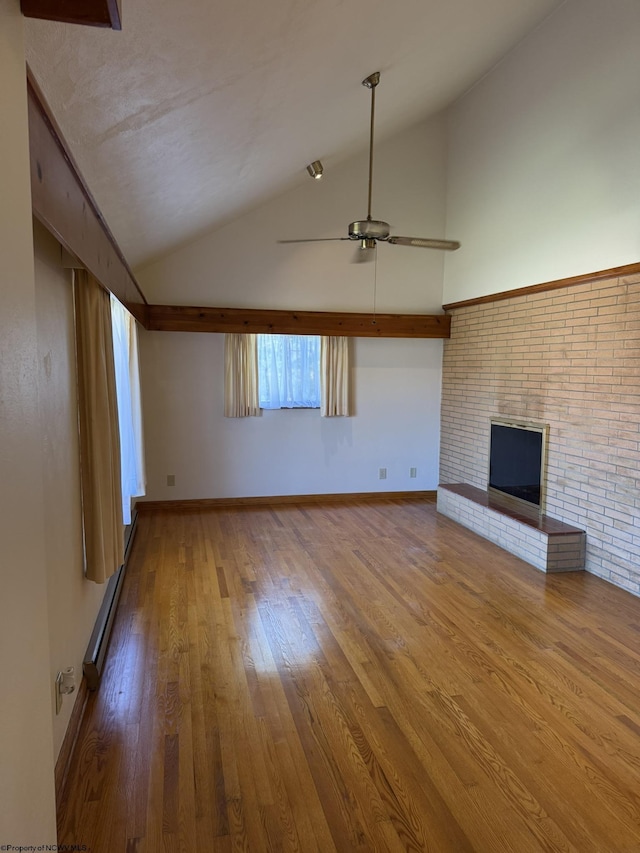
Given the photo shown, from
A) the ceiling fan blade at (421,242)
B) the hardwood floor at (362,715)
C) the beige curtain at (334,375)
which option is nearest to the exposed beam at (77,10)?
the hardwood floor at (362,715)

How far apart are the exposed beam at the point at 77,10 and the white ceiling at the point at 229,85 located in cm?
36

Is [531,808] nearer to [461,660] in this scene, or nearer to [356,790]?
[356,790]

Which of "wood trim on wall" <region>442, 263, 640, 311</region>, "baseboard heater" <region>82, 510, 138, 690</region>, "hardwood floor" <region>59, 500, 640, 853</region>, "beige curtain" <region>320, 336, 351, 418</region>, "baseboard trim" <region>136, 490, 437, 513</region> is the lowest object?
"hardwood floor" <region>59, 500, 640, 853</region>

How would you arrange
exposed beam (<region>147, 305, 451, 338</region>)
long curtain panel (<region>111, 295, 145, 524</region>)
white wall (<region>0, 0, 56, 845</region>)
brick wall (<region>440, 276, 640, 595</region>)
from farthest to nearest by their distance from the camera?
exposed beam (<region>147, 305, 451, 338</region>)
long curtain panel (<region>111, 295, 145, 524</region>)
brick wall (<region>440, 276, 640, 595</region>)
white wall (<region>0, 0, 56, 845</region>)

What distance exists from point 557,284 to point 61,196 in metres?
4.03

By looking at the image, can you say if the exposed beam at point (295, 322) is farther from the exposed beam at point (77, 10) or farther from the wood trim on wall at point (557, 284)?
the exposed beam at point (77, 10)

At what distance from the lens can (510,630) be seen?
316 cm

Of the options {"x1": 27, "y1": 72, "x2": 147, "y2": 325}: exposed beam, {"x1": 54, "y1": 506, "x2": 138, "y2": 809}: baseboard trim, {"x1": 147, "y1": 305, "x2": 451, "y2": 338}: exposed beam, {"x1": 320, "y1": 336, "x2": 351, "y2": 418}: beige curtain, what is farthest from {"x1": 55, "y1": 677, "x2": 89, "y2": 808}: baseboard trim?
{"x1": 320, "y1": 336, "x2": 351, "y2": 418}: beige curtain

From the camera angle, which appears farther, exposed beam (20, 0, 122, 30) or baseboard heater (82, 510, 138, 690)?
baseboard heater (82, 510, 138, 690)

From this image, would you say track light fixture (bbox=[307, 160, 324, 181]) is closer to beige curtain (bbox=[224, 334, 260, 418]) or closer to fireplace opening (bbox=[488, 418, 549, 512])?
beige curtain (bbox=[224, 334, 260, 418])

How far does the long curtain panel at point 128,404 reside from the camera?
12.9ft

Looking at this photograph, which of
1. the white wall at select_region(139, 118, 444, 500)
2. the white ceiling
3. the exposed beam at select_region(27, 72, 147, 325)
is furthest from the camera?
the white wall at select_region(139, 118, 444, 500)

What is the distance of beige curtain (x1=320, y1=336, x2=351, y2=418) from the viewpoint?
6012 millimetres

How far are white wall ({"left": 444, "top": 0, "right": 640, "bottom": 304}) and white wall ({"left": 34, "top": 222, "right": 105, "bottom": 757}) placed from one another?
3728 mm
